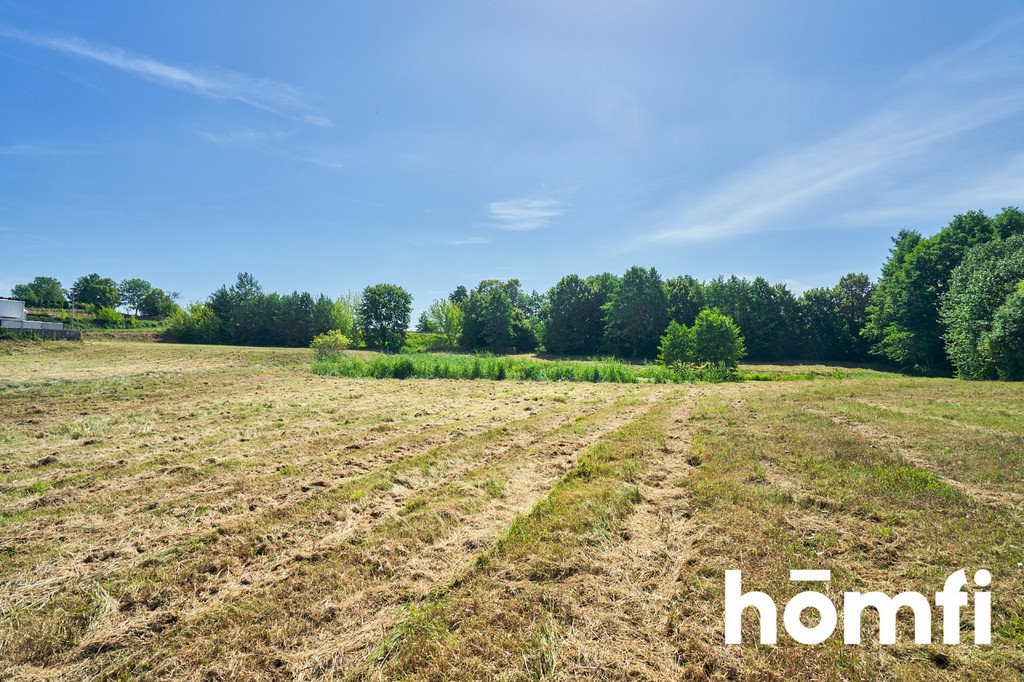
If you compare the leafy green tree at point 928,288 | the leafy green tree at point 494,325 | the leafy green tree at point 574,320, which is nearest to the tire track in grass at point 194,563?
the leafy green tree at point 928,288

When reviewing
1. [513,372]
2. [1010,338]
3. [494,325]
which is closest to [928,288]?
[1010,338]

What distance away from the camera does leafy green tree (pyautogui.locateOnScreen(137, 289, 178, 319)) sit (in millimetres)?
93794

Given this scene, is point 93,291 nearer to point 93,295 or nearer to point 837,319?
point 93,295

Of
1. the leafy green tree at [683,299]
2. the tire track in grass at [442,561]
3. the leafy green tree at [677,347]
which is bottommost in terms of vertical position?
the tire track in grass at [442,561]

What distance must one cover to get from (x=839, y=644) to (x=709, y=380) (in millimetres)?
28579

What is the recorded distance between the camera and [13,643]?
3.47 m

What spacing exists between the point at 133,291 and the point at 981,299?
534ft

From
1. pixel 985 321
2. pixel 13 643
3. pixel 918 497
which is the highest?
pixel 985 321

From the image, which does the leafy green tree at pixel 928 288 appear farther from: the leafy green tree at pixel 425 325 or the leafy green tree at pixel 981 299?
the leafy green tree at pixel 425 325

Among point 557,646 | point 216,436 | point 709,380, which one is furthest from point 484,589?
point 709,380

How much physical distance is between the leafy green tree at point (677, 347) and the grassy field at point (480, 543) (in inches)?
838

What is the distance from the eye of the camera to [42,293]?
294 ft

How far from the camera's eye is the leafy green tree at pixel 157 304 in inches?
3693

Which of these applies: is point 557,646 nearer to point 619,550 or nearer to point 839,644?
point 619,550
